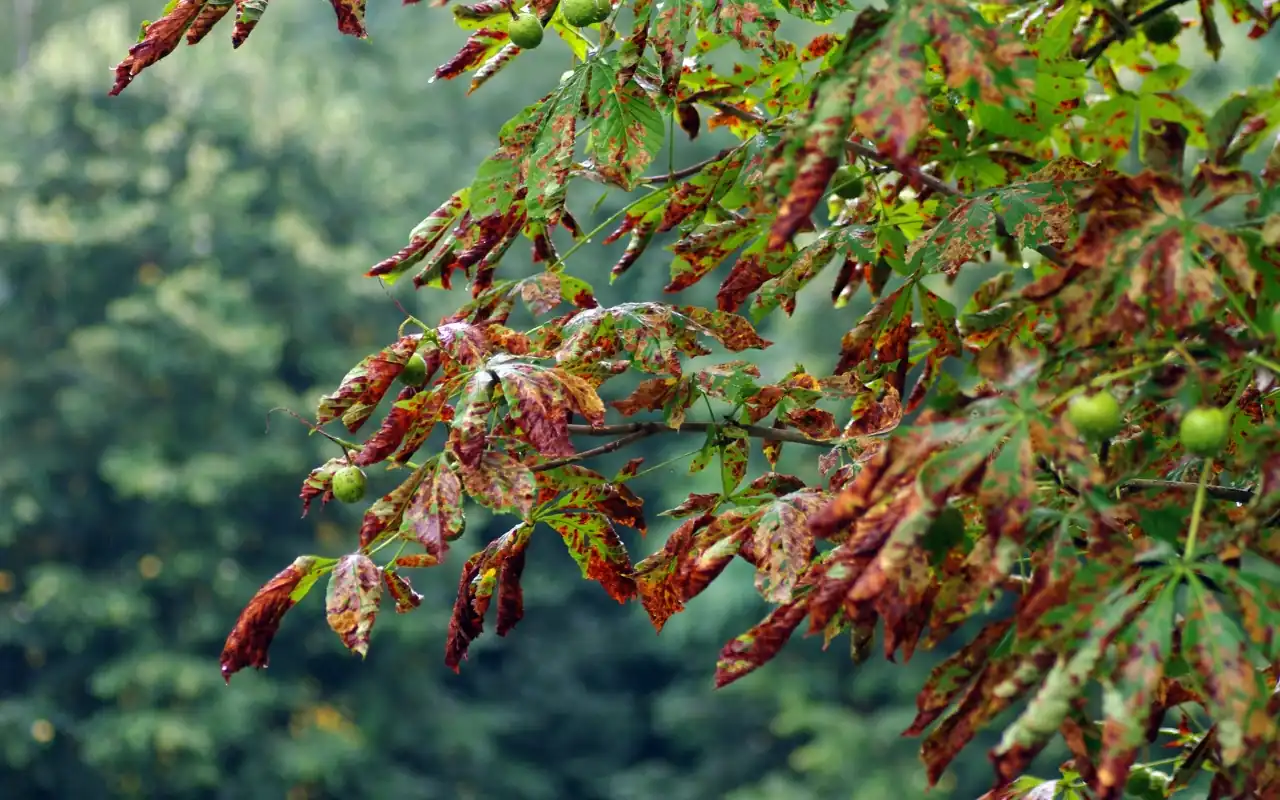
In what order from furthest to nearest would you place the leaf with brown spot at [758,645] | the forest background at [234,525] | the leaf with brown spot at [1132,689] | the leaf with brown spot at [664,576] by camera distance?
the forest background at [234,525]
the leaf with brown spot at [664,576]
the leaf with brown spot at [758,645]
the leaf with brown spot at [1132,689]

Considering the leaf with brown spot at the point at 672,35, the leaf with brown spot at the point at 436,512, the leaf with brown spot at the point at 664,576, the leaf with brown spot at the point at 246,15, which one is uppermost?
the leaf with brown spot at the point at 246,15

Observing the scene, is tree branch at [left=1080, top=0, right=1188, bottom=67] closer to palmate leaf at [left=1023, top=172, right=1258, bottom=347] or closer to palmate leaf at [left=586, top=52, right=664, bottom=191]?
palmate leaf at [left=586, top=52, right=664, bottom=191]

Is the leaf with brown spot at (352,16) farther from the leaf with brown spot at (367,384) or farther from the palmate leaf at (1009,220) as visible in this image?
the palmate leaf at (1009,220)

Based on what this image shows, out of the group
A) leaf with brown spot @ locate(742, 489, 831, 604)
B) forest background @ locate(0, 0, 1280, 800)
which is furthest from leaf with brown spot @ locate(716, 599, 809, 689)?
forest background @ locate(0, 0, 1280, 800)

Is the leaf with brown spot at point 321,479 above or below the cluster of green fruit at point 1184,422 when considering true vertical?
below

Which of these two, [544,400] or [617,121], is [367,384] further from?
[617,121]

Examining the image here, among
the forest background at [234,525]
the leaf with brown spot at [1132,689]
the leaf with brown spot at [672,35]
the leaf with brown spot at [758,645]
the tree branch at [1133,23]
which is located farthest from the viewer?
the forest background at [234,525]

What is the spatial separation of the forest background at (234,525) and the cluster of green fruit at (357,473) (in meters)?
10.3

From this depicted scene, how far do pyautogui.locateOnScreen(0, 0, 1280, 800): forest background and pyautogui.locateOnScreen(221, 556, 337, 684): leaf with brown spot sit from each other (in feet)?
34.1

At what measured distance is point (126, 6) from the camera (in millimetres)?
15391

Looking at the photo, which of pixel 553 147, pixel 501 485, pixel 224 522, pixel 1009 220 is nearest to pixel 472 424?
pixel 501 485

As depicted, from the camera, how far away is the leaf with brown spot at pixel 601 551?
1.37 metres

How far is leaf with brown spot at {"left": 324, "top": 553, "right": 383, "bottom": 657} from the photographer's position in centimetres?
121

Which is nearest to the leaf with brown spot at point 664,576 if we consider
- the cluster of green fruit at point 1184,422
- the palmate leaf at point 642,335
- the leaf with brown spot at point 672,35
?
the palmate leaf at point 642,335
